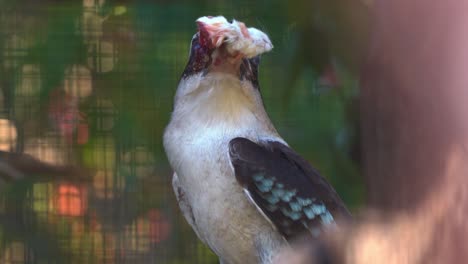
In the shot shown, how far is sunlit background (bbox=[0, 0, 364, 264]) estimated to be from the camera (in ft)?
4.54

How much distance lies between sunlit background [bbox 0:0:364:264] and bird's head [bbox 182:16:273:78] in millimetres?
383

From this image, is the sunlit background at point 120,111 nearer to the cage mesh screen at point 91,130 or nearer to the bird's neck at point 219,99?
the cage mesh screen at point 91,130

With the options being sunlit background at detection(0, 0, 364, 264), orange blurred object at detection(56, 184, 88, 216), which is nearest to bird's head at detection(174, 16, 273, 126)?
sunlit background at detection(0, 0, 364, 264)

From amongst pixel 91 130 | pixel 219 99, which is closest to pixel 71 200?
pixel 91 130

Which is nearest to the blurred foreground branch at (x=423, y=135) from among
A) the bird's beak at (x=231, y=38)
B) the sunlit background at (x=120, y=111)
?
the bird's beak at (x=231, y=38)

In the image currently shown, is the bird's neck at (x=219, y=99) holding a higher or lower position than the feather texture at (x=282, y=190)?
higher

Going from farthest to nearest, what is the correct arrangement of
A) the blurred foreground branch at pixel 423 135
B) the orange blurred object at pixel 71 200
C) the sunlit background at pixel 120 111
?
1. the orange blurred object at pixel 71 200
2. the sunlit background at pixel 120 111
3. the blurred foreground branch at pixel 423 135

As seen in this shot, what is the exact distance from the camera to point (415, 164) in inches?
16.8

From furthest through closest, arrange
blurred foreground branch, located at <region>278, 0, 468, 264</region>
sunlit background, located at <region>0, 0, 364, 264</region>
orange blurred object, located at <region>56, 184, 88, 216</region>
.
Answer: orange blurred object, located at <region>56, 184, 88, 216</region>, sunlit background, located at <region>0, 0, 364, 264</region>, blurred foreground branch, located at <region>278, 0, 468, 264</region>

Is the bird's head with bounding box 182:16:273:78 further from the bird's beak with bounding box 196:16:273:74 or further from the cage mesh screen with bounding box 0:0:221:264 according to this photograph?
the cage mesh screen with bounding box 0:0:221:264

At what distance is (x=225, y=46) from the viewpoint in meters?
0.91

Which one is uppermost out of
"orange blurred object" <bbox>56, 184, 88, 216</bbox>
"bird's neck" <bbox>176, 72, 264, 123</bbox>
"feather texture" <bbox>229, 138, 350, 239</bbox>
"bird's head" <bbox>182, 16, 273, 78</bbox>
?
"bird's head" <bbox>182, 16, 273, 78</bbox>

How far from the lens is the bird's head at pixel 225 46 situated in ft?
2.90

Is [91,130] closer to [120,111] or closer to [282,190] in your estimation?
[120,111]
